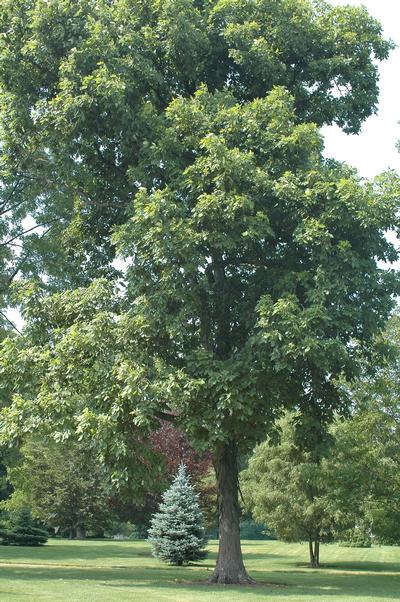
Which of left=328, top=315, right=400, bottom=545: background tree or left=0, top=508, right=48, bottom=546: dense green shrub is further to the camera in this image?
left=0, top=508, right=48, bottom=546: dense green shrub

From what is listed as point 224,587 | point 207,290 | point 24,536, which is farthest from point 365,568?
point 24,536

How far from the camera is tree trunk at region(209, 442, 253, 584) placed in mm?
18188

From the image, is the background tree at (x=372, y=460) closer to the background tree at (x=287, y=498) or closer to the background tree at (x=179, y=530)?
the background tree at (x=287, y=498)

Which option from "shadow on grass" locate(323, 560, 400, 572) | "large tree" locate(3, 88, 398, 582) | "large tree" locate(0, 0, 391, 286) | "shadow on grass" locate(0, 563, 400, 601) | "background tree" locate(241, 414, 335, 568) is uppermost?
"large tree" locate(0, 0, 391, 286)

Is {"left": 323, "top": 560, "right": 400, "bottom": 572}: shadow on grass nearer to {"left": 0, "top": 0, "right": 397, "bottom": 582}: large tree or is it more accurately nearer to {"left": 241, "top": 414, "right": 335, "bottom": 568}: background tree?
{"left": 241, "top": 414, "right": 335, "bottom": 568}: background tree

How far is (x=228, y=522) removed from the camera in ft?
60.8

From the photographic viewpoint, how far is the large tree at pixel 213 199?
1542 centimetres

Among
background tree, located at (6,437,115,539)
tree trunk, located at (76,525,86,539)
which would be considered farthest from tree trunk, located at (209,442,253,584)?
tree trunk, located at (76,525,86,539)

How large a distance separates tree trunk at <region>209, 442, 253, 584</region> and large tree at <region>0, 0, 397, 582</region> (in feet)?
0.19

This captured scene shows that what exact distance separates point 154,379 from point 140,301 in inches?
73.4

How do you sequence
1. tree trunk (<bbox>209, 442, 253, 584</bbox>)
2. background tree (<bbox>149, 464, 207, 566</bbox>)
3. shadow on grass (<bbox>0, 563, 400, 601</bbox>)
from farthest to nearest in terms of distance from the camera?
1. background tree (<bbox>149, 464, 207, 566</bbox>)
2. tree trunk (<bbox>209, 442, 253, 584</bbox>)
3. shadow on grass (<bbox>0, 563, 400, 601</bbox>)

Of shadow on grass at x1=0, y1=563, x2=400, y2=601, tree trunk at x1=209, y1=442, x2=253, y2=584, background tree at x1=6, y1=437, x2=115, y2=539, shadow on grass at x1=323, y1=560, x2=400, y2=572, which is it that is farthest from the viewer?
background tree at x1=6, y1=437, x2=115, y2=539

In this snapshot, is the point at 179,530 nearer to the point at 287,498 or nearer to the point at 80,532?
the point at 287,498

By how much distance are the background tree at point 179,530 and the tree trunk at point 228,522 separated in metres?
9.78
